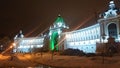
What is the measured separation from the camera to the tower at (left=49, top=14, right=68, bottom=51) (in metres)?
112

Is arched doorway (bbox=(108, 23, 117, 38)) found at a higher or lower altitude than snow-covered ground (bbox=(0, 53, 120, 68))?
higher

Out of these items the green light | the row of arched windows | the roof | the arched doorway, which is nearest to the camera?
the arched doorway

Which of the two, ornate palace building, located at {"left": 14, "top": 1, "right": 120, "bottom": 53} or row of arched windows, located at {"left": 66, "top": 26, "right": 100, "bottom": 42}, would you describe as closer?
ornate palace building, located at {"left": 14, "top": 1, "right": 120, "bottom": 53}

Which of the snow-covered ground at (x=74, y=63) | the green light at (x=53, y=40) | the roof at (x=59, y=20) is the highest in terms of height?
the roof at (x=59, y=20)

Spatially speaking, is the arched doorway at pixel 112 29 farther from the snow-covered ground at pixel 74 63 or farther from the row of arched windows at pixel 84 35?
the snow-covered ground at pixel 74 63

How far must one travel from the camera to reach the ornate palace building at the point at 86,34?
75.2 m

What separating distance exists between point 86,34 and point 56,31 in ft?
81.8

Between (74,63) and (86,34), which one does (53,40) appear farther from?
→ (74,63)

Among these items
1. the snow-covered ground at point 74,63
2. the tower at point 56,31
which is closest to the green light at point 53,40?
the tower at point 56,31

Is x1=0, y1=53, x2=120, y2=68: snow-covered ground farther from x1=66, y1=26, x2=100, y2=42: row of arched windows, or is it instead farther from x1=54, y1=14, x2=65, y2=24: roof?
x1=54, y1=14, x2=65, y2=24: roof

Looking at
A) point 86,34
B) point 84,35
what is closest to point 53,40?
point 84,35

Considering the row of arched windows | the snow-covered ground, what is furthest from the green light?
the snow-covered ground

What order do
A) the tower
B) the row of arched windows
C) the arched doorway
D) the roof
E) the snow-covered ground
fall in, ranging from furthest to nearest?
the roof
the tower
the row of arched windows
the arched doorway
the snow-covered ground

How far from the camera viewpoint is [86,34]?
9294 centimetres
